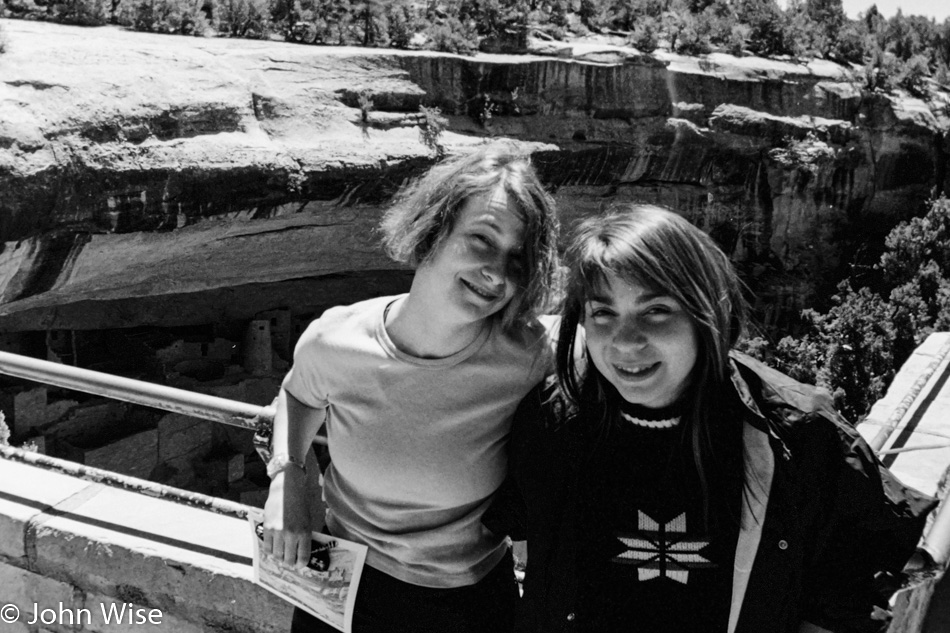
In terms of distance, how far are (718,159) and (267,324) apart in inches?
307

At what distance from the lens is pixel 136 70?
8.95 m

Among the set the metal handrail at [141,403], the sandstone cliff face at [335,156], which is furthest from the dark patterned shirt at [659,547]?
the sandstone cliff face at [335,156]

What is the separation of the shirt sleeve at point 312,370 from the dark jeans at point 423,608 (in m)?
0.40

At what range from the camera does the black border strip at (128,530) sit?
7.87 feet

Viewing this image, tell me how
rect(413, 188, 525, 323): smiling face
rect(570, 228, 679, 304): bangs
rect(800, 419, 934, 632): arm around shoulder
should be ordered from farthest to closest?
rect(413, 188, 525, 323): smiling face, rect(570, 228, 679, 304): bangs, rect(800, 419, 934, 632): arm around shoulder

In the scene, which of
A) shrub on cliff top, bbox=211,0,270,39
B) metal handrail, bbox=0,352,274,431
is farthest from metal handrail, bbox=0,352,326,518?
shrub on cliff top, bbox=211,0,270,39

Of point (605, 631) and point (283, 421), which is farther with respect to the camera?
point (283, 421)

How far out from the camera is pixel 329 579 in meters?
1.85

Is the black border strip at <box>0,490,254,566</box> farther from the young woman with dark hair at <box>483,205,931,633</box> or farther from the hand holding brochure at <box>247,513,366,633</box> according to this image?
the young woman with dark hair at <box>483,205,931,633</box>

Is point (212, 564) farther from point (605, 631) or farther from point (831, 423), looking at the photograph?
point (831, 423)

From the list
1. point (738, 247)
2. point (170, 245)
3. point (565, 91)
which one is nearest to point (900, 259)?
point (738, 247)

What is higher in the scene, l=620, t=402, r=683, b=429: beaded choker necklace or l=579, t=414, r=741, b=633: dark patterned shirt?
l=620, t=402, r=683, b=429: beaded choker necklace

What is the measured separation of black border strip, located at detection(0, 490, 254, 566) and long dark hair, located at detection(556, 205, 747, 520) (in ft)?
4.19

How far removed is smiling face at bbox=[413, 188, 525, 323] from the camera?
176 centimetres
